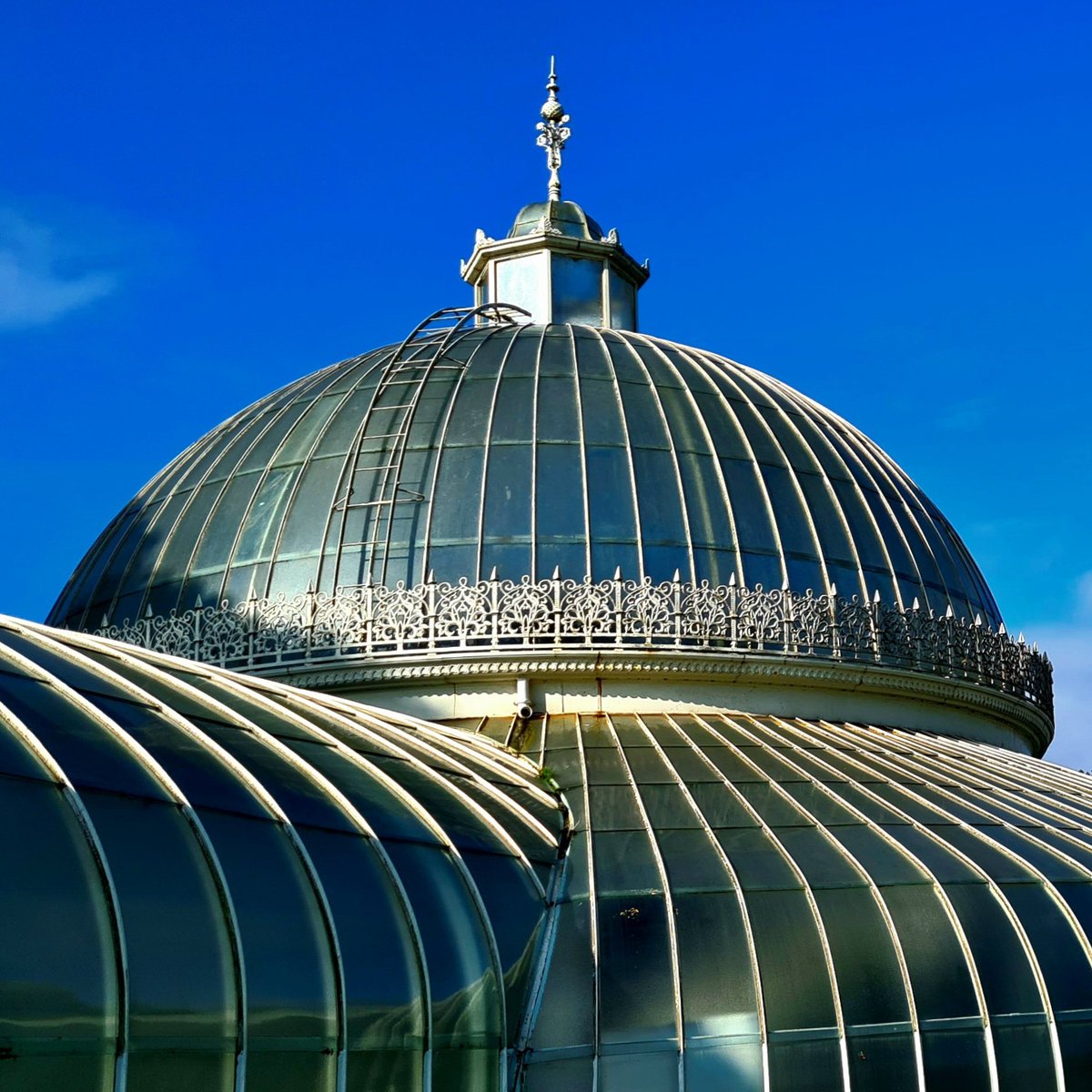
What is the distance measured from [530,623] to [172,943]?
360 inches

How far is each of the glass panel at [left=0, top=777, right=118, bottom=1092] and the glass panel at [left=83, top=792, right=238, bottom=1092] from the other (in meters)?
0.23

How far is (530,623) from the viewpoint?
67.9 feet

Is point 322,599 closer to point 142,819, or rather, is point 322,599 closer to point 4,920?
point 142,819

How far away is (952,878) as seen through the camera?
16297 mm

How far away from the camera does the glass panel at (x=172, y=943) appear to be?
11734mm

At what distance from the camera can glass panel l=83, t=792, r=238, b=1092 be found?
11734 mm

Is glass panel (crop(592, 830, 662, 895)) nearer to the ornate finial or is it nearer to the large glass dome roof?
the large glass dome roof

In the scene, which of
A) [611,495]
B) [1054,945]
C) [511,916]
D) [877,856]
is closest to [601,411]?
[611,495]

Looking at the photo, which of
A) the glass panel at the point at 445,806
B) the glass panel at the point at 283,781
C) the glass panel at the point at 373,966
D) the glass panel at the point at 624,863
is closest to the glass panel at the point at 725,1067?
the glass panel at the point at 624,863

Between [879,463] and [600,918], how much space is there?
39.3 feet

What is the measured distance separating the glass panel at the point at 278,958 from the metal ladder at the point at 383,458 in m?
8.32

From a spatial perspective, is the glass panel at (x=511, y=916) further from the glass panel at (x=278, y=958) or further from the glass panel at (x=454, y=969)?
the glass panel at (x=278, y=958)

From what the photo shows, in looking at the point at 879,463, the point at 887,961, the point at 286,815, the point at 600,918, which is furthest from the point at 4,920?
the point at 879,463

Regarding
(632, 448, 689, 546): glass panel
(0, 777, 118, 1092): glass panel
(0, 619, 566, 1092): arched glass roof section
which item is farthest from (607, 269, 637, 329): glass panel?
(0, 777, 118, 1092): glass panel
